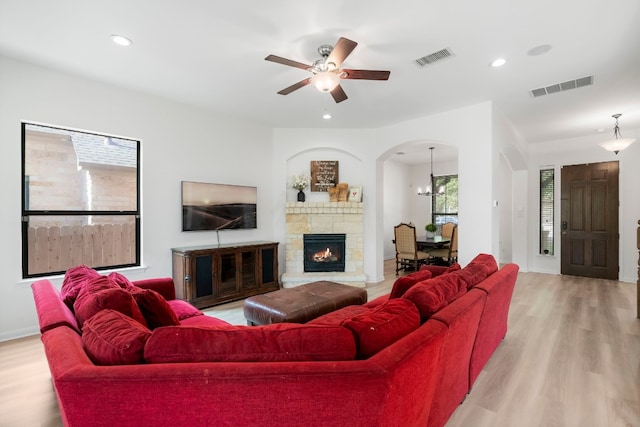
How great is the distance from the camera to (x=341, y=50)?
2418 mm

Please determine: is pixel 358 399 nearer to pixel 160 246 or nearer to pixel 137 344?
pixel 137 344

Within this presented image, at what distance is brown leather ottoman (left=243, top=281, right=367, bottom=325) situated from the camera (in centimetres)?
271

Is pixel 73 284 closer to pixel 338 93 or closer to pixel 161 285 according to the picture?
pixel 161 285

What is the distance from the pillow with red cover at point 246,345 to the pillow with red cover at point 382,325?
6 centimetres

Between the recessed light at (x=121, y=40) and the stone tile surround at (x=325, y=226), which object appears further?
the stone tile surround at (x=325, y=226)

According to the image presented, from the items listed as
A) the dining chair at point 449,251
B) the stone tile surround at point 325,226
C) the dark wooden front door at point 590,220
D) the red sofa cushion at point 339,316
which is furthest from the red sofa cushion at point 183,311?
the dark wooden front door at point 590,220

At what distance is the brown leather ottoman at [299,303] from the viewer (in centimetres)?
271

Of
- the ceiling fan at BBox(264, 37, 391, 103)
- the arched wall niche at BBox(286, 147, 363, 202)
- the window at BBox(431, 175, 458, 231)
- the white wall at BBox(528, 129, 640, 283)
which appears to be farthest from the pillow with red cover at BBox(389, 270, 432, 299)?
the window at BBox(431, 175, 458, 231)

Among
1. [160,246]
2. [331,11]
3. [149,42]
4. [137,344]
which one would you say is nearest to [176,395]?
[137,344]

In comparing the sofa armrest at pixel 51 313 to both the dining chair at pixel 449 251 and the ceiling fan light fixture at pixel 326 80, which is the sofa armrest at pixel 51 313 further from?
the dining chair at pixel 449 251

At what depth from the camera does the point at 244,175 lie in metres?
5.16

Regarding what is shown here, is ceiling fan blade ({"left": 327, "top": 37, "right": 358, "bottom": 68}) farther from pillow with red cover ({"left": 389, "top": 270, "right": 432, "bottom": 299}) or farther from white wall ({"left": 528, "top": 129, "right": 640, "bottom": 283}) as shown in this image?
white wall ({"left": 528, "top": 129, "right": 640, "bottom": 283})

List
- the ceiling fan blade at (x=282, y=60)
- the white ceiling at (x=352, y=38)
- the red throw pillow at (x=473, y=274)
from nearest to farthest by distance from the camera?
the red throw pillow at (x=473, y=274), the white ceiling at (x=352, y=38), the ceiling fan blade at (x=282, y=60)

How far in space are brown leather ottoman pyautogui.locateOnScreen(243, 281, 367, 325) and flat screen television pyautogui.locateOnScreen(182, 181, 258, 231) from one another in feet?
6.44
